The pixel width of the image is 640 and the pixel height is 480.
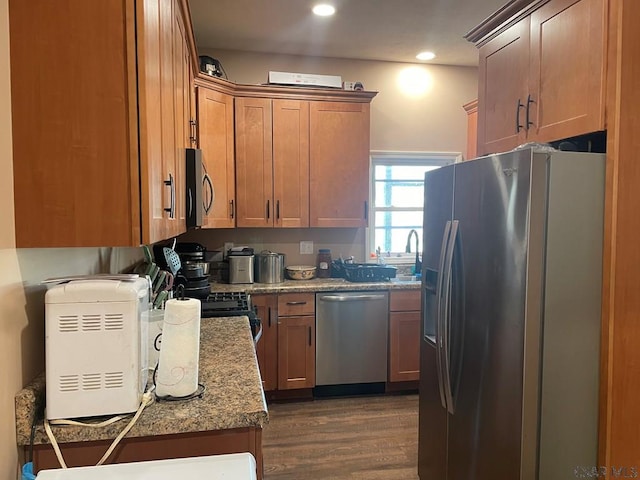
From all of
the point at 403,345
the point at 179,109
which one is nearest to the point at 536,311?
the point at 179,109

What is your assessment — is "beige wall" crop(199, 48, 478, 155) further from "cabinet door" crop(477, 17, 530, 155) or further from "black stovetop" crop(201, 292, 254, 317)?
"black stovetop" crop(201, 292, 254, 317)

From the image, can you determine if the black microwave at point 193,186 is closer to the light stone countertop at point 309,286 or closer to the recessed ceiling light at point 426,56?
the light stone countertop at point 309,286

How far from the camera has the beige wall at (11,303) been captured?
1071mm

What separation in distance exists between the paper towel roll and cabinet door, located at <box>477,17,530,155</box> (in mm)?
1713

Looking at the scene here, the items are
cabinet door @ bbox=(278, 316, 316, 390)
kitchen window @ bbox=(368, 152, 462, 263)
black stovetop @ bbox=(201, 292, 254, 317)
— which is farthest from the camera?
kitchen window @ bbox=(368, 152, 462, 263)

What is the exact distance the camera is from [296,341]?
3400 mm

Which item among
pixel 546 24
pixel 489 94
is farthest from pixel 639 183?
pixel 489 94

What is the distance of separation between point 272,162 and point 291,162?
6.1 inches

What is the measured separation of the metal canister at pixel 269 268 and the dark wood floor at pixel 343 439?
3.23 ft

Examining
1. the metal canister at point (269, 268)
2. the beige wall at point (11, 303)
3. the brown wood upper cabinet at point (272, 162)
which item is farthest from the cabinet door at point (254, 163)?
the beige wall at point (11, 303)

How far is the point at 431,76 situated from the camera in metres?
4.07

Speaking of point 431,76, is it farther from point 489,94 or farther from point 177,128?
point 177,128

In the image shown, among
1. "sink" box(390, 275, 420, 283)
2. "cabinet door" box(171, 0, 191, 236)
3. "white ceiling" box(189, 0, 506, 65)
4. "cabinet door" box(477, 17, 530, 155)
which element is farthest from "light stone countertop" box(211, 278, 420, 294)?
"white ceiling" box(189, 0, 506, 65)

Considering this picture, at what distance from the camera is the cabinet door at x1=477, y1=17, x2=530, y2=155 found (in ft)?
6.84
